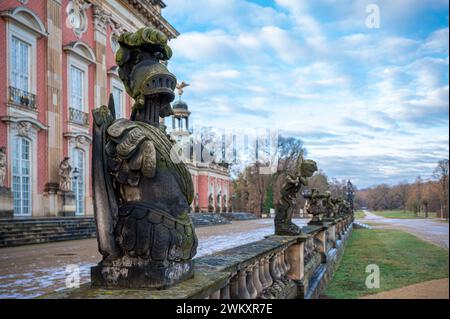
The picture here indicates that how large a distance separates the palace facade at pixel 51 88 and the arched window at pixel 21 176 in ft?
0.15

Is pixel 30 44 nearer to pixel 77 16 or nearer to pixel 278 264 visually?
pixel 77 16

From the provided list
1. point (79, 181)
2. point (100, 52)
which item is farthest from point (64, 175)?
point (100, 52)

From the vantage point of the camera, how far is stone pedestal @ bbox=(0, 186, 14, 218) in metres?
18.1

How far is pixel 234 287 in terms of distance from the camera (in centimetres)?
378

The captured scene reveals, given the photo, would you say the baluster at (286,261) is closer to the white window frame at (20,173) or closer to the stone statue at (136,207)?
the stone statue at (136,207)

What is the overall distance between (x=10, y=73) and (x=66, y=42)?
5.20 metres

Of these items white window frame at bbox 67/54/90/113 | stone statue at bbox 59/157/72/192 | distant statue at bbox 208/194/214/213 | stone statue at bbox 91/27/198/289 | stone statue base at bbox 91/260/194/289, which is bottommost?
distant statue at bbox 208/194/214/213

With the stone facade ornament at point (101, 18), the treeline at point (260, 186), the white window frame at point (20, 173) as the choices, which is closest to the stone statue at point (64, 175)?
the white window frame at point (20, 173)

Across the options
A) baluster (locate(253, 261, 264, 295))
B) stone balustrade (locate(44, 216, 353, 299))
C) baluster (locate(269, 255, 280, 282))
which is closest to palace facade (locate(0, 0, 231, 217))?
stone balustrade (locate(44, 216, 353, 299))

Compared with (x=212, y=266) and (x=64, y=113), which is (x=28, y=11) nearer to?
(x=64, y=113)

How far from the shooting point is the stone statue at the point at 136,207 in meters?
2.60

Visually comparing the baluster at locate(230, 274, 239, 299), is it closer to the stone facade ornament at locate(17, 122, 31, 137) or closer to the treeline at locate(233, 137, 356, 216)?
the stone facade ornament at locate(17, 122, 31, 137)

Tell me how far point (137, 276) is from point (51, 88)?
22.5 metres
